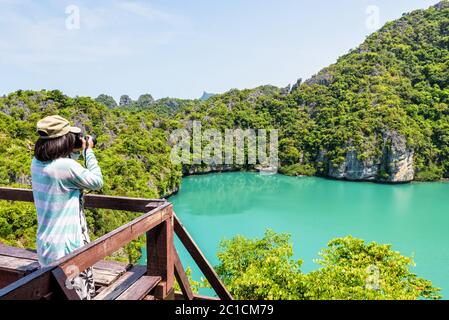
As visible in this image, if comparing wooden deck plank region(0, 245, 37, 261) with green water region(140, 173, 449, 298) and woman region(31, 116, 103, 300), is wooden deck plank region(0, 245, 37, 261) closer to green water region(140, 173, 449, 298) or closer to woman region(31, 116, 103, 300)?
woman region(31, 116, 103, 300)

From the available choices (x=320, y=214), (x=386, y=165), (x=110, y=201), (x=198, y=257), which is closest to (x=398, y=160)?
(x=386, y=165)

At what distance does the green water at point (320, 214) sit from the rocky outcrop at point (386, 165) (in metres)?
1.92

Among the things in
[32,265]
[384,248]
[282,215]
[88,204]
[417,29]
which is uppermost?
[417,29]

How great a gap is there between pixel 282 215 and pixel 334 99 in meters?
34.3

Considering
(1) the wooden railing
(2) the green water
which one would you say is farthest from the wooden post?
(2) the green water

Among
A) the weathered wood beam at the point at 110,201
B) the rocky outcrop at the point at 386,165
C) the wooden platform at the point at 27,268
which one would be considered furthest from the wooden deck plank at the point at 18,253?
the rocky outcrop at the point at 386,165

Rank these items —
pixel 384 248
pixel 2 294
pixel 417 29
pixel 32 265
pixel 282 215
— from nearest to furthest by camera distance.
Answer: pixel 2 294
pixel 32 265
pixel 384 248
pixel 282 215
pixel 417 29

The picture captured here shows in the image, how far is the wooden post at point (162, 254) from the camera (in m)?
2.12

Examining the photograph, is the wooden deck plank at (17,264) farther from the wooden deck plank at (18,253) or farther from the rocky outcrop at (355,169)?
the rocky outcrop at (355,169)

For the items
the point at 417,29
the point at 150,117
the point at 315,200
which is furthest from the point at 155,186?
the point at 417,29

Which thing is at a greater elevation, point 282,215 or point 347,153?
point 347,153

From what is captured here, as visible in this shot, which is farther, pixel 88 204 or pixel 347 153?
pixel 347 153

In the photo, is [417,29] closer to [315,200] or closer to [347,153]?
[347,153]
